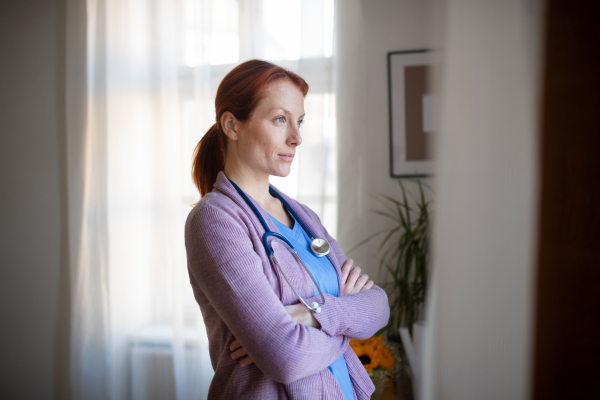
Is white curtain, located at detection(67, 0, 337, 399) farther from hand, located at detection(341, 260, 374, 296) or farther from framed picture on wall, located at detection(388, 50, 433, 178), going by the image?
hand, located at detection(341, 260, 374, 296)

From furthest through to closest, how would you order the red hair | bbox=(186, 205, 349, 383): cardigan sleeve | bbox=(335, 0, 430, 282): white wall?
bbox=(335, 0, 430, 282): white wall, the red hair, bbox=(186, 205, 349, 383): cardigan sleeve

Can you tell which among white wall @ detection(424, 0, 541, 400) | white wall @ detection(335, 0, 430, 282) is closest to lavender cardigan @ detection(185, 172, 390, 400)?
white wall @ detection(424, 0, 541, 400)

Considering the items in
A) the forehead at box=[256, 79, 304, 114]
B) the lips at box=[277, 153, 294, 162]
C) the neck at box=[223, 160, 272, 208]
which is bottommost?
the neck at box=[223, 160, 272, 208]

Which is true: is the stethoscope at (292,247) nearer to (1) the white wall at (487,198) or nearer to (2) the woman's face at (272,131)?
(2) the woman's face at (272,131)

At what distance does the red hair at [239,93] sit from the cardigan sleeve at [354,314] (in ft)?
1.86

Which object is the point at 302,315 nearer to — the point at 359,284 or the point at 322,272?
the point at 322,272

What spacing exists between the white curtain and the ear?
803mm

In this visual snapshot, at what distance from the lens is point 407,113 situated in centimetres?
206

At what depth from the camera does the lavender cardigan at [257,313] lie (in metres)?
0.84

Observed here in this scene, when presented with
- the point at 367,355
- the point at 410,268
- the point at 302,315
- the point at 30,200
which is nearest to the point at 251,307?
the point at 302,315

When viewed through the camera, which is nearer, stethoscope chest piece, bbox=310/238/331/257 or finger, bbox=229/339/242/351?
finger, bbox=229/339/242/351

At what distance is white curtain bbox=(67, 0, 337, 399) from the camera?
1994 mm

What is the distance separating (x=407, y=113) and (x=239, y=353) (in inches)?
63.6

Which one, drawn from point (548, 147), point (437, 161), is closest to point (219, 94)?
point (437, 161)
